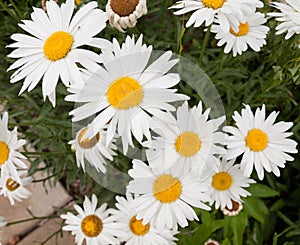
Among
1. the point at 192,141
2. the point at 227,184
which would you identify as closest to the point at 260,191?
the point at 227,184

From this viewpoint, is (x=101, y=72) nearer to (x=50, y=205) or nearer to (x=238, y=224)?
(x=238, y=224)

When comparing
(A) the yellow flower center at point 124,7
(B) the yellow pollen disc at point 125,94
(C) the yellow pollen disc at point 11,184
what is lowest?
(C) the yellow pollen disc at point 11,184

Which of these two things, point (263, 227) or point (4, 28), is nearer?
point (4, 28)

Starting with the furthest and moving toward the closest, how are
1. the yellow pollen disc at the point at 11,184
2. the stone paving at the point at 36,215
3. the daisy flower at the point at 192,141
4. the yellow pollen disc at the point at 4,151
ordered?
the stone paving at the point at 36,215, the yellow pollen disc at the point at 11,184, the yellow pollen disc at the point at 4,151, the daisy flower at the point at 192,141

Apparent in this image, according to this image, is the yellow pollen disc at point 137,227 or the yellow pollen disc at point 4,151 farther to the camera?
the yellow pollen disc at point 137,227

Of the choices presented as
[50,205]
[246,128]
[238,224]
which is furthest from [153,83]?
[50,205]

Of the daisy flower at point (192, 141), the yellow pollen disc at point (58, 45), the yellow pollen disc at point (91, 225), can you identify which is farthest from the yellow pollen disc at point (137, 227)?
the yellow pollen disc at point (58, 45)

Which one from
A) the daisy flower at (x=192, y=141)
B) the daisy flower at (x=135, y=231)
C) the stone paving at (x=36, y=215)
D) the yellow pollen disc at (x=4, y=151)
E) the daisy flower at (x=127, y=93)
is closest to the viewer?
the daisy flower at (x=127, y=93)

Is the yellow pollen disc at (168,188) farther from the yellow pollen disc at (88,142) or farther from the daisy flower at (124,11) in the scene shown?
the daisy flower at (124,11)

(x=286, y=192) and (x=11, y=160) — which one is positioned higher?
(x=286, y=192)

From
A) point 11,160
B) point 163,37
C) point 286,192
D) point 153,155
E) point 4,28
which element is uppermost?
point 163,37
